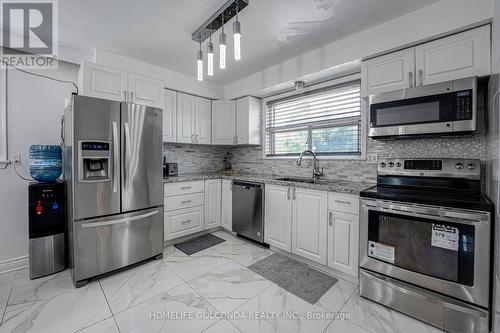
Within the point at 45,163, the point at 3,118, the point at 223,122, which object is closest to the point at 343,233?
the point at 223,122

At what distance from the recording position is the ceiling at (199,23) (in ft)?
5.97

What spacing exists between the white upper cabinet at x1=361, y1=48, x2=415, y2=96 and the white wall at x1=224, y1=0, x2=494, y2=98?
0.08 m

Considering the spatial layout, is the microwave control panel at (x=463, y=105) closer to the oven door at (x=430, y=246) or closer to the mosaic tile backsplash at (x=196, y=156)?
the oven door at (x=430, y=246)

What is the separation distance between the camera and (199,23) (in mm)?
2078

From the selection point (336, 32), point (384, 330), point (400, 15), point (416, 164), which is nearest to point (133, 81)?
point (336, 32)

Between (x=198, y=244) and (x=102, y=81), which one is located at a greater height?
(x=102, y=81)

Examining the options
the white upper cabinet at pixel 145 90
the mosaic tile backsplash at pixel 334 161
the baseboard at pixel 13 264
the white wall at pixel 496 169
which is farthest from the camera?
the white upper cabinet at pixel 145 90

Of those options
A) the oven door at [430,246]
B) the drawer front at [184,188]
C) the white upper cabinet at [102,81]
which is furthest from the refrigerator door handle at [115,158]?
the oven door at [430,246]

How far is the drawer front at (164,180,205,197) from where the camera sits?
284 cm

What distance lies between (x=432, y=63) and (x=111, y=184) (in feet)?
10.4

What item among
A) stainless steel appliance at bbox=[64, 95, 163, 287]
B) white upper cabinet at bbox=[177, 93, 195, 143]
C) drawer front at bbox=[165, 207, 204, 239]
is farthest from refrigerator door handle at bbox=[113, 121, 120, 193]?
white upper cabinet at bbox=[177, 93, 195, 143]

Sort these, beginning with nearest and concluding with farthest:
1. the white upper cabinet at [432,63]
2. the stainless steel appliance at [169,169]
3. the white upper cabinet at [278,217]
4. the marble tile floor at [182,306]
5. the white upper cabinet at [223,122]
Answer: the marble tile floor at [182,306], the white upper cabinet at [432,63], the white upper cabinet at [278,217], the stainless steel appliance at [169,169], the white upper cabinet at [223,122]
